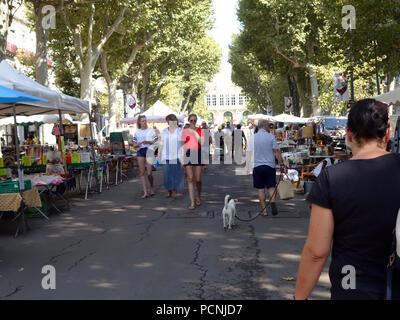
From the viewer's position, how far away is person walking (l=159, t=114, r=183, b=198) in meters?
10.7

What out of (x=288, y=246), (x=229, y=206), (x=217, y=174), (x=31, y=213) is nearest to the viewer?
(x=288, y=246)

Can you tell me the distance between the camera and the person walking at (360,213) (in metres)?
2.20

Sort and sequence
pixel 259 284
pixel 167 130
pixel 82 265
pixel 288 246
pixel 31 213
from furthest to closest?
pixel 167 130, pixel 31 213, pixel 288 246, pixel 82 265, pixel 259 284

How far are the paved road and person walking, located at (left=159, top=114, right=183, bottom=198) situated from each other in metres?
1.03

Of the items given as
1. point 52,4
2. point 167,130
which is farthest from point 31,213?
point 52,4

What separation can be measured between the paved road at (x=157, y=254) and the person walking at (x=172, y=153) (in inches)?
40.6

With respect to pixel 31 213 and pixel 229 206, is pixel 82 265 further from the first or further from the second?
pixel 31 213

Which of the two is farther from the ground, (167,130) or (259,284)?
(167,130)

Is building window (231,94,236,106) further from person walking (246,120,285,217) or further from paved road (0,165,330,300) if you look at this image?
person walking (246,120,285,217)

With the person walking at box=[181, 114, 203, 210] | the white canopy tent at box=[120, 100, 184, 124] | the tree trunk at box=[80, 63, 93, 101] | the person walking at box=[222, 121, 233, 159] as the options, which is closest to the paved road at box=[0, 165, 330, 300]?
the person walking at box=[181, 114, 203, 210]

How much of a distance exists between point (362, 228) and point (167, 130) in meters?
8.65

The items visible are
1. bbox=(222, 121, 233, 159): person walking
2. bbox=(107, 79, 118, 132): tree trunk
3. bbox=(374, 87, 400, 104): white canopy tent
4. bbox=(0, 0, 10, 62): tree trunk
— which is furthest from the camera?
bbox=(107, 79, 118, 132): tree trunk

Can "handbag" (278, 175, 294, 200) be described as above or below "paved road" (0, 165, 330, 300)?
above
